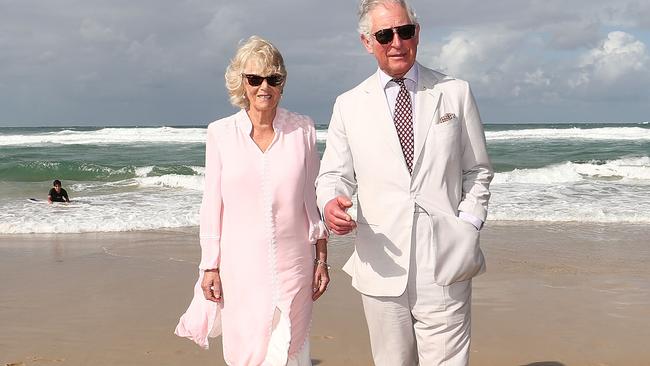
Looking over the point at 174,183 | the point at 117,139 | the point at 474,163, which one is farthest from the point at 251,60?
the point at 117,139

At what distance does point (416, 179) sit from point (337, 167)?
34cm

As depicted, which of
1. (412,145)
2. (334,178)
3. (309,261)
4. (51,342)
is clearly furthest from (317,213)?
(51,342)

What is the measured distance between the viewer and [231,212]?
323 cm

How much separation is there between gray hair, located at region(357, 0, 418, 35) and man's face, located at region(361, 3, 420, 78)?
0.05 ft

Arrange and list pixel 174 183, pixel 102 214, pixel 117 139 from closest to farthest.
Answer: pixel 102 214 < pixel 174 183 < pixel 117 139

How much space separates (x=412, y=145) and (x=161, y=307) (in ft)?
13.7

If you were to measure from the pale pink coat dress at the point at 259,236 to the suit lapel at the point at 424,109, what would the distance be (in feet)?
2.13

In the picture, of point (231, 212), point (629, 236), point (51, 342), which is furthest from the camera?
point (629, 236)

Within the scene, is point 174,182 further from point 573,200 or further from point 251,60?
point 251,60

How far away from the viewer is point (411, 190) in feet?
9.16

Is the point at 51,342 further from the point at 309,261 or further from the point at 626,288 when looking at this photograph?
the point at 626,288

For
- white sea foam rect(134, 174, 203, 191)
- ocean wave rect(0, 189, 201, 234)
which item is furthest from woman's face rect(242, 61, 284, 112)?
white sea foam rect(134, 174, 203, 191)

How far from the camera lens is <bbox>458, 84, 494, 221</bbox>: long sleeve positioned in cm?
284

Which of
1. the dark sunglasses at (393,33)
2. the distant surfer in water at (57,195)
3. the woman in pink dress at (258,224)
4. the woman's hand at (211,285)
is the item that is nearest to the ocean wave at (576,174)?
the distant surfer in water at (57,195)
